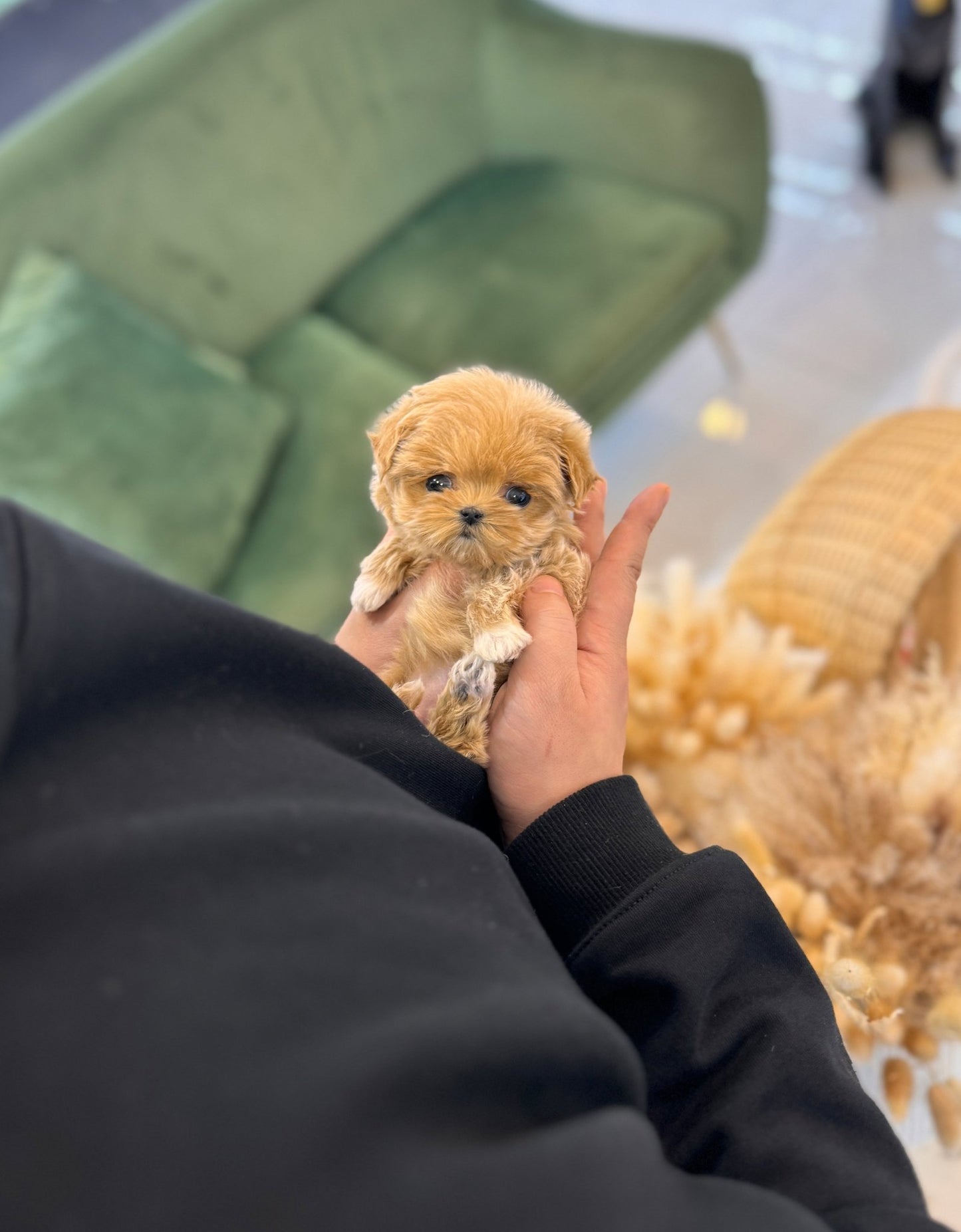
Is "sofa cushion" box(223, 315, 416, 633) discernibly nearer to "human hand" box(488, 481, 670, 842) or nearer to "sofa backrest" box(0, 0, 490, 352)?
"sofa backrest" box(0, 0, 490, 352)

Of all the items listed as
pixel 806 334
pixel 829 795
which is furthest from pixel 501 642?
pixel 806 334

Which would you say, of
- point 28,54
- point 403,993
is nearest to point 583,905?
point 403,993

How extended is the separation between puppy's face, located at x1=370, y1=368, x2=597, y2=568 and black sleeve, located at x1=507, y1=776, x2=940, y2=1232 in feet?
1.21

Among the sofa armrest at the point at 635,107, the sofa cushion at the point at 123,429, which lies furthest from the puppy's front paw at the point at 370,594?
the sofa armrest at the point at 635,107

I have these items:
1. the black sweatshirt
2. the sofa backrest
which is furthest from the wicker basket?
the sofa backrest

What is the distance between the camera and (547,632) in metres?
1.01

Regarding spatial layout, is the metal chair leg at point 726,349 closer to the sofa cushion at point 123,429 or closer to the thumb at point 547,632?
the sofa cushion at point 123,429

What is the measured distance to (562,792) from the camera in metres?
0.99

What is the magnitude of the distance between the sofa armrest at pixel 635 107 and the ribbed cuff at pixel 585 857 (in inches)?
80.9

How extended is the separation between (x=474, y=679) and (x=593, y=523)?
0.29 metres

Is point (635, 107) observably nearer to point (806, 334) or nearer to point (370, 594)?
point (806, 334)

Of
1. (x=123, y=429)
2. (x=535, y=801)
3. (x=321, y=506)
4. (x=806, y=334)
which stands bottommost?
(x=806, y=334)

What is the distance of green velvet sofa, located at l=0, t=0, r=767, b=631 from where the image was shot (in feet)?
7.25

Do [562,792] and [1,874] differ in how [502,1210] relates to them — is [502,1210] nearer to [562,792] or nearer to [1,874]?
[1,874]
